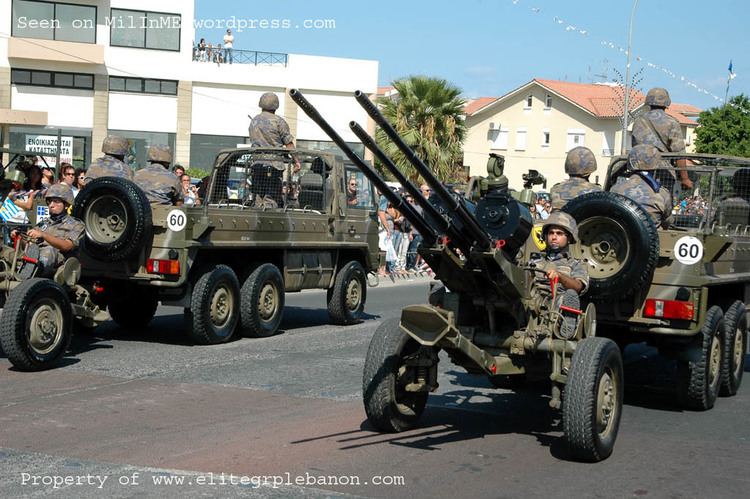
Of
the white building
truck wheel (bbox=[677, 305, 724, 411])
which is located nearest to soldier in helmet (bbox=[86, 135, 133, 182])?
truck wheel (bbox=[677, 305, 724, 411])

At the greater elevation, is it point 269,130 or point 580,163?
point 269,130

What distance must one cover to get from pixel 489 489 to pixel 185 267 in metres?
5.93

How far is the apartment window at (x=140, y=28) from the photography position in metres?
42.1

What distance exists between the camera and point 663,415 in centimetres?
908

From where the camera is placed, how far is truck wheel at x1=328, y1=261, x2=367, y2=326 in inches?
562

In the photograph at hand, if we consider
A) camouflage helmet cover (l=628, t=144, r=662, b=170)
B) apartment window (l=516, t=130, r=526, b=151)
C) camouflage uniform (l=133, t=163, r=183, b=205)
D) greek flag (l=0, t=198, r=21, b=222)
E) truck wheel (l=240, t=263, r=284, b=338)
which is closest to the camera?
camouflage helmet cover (l=628, t=144, r=662, b=170)

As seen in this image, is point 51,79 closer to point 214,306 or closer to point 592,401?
point 214,306

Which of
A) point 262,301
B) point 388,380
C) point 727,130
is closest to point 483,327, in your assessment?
point 388,380

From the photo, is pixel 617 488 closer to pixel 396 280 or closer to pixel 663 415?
pixel 663 415

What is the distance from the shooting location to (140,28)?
42.2 metres

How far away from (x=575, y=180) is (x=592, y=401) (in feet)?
12.4

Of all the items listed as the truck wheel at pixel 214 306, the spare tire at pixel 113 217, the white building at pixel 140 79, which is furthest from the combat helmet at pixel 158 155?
the white building at pixel 140 79

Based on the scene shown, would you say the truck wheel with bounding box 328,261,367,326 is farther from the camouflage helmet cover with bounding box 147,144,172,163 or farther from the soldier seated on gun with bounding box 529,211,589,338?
the soldier seated on gun with bounding box 529,211,589,338

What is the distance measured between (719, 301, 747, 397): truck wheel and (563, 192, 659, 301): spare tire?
1.41 m
